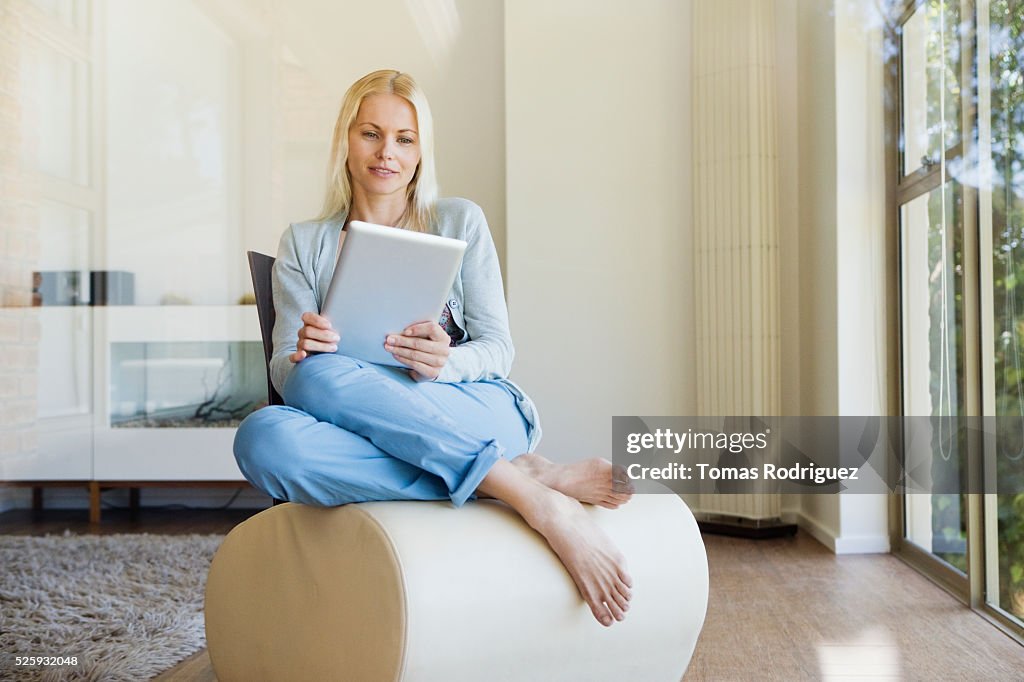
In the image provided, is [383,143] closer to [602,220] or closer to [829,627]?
[829,627]

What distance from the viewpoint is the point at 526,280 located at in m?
3.74

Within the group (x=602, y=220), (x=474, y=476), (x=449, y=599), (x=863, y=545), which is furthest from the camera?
(x=602, y=220)

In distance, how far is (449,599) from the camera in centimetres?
129

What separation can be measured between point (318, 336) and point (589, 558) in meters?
0.58

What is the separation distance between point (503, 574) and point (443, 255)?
524 millimetres

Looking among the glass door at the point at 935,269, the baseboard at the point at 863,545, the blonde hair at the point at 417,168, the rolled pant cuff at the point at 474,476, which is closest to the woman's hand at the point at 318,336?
the rolled pant cuff at the point at 474,476

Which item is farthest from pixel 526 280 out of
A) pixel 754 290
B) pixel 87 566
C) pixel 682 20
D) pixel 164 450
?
pixel 87 566

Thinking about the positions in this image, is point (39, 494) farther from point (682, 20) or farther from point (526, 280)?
point (682, 20)

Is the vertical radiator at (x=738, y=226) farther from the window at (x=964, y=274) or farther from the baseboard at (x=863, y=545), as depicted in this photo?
the window at (x=964, y=274)

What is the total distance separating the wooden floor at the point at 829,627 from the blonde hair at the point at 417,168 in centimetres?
101

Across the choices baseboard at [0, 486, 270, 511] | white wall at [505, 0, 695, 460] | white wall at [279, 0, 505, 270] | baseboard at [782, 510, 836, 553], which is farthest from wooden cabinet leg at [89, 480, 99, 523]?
baseboard at [782, 510, 836, 553]

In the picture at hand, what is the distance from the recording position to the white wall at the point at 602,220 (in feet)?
12.2

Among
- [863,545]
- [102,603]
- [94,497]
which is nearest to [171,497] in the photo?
[94,497]

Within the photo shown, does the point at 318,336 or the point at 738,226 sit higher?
the point at 738,226
